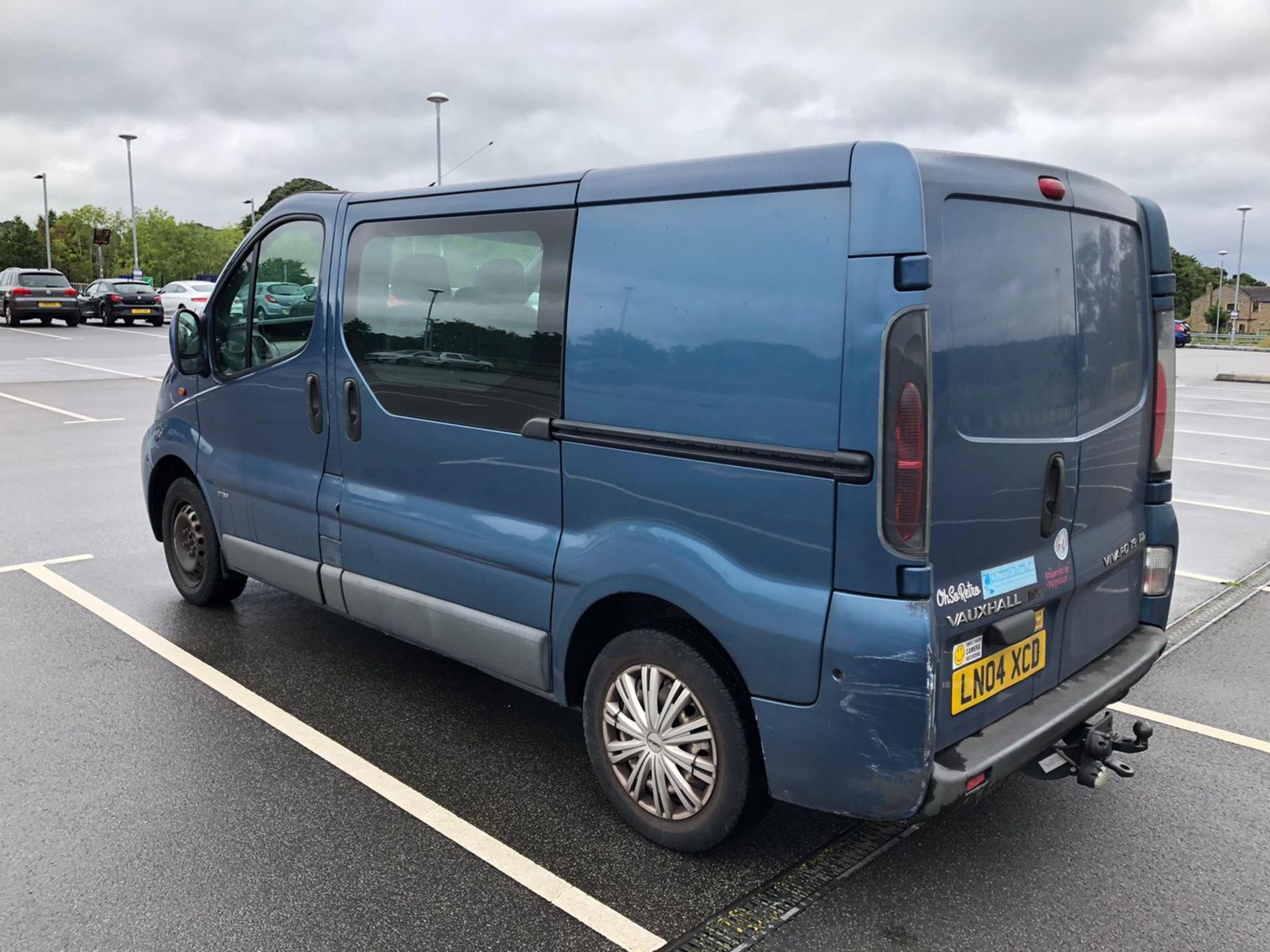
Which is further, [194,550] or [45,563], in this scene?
[45,563]

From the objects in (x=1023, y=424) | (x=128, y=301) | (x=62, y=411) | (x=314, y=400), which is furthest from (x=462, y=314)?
(x=128, y=301)

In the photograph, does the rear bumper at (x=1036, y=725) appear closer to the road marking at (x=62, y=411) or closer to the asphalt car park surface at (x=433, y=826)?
the asphalt car park surface at (x=433, y=826)

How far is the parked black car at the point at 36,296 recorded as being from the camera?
3269cm

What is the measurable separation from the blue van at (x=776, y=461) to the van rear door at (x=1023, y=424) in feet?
0.04

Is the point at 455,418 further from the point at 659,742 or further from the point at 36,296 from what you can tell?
the point at 36,296

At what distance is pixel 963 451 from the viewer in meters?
2.76

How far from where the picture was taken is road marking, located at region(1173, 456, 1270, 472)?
35.3ft

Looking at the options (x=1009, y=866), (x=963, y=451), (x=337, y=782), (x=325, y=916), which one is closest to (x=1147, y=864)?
(x=1009, y=866)

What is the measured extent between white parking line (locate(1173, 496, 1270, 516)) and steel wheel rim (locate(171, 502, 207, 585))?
24.4ft

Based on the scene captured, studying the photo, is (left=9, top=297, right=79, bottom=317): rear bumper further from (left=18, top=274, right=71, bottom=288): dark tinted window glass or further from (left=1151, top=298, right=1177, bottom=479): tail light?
(left=1151, top=298, right=1177, bottom=479): tail light

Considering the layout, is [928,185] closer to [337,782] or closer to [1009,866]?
[1009,866]

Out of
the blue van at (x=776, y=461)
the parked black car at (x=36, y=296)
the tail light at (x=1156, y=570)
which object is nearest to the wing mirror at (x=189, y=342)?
the blue van at (x=776, y=461)

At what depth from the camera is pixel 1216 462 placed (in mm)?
11102

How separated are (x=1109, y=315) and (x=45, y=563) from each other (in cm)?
603
